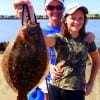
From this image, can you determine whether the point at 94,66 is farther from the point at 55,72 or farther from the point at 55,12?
the point at 55,12

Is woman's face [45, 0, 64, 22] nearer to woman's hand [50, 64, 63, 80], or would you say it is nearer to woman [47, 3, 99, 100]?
woman [47, 3, 99, 100]

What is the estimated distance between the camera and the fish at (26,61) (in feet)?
9.05

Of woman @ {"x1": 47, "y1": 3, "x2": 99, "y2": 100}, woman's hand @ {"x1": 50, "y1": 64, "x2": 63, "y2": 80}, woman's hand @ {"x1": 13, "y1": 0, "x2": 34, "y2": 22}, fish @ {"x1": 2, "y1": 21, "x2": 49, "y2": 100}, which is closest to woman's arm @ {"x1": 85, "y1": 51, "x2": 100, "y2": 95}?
woman @ {"x1": 47, "y1": 3, "x2": 99, "y2": 100}

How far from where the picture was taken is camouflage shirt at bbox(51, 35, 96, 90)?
13.3ft

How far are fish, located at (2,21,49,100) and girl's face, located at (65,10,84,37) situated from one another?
1.24m

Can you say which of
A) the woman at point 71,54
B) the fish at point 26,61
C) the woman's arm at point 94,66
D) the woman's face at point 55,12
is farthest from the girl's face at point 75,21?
the fish at point 26,61

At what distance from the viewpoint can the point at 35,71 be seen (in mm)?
2820

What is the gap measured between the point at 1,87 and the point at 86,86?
10.9 m

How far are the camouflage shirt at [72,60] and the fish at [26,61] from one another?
1.21 meters

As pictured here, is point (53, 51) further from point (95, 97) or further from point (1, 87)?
point (1, 87)

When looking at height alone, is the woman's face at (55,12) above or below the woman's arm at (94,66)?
above

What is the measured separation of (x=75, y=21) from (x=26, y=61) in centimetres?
134

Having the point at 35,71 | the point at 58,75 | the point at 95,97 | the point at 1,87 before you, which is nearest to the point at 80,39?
the point at 58,75

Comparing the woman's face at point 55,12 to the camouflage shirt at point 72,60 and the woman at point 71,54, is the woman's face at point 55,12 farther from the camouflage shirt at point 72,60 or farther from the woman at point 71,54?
the camouflage shirt at point 72,60
